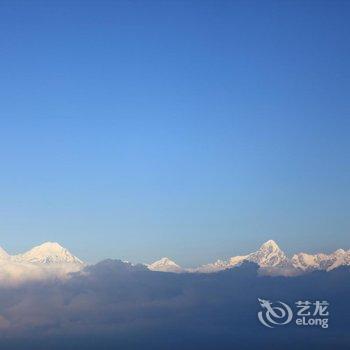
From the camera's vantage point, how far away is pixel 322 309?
18412cm

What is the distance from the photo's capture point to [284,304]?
18638cm

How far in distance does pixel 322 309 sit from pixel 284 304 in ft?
38.5
